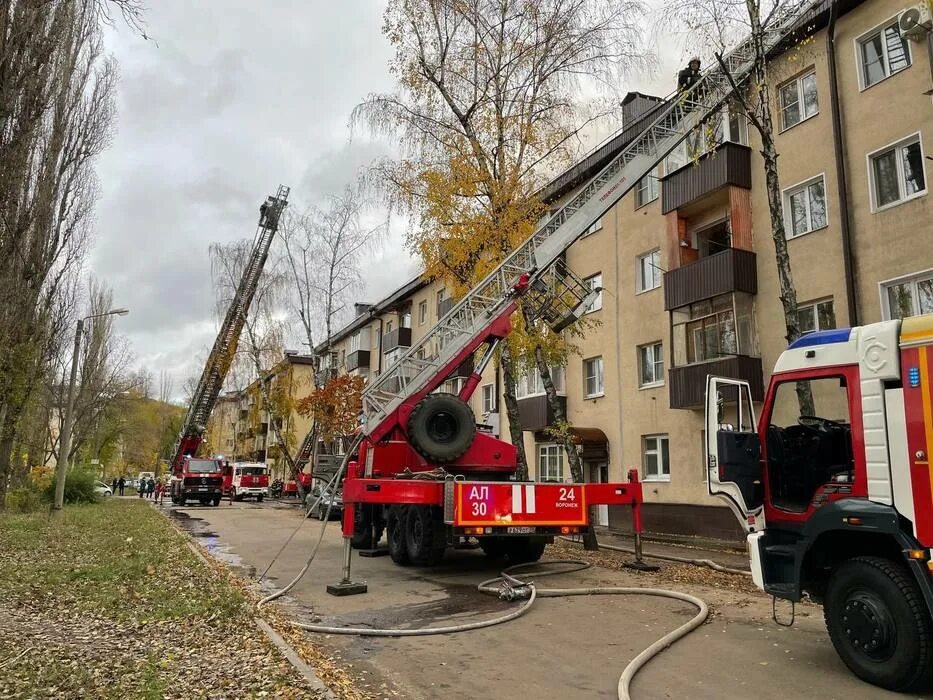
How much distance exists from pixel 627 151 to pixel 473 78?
15.2 feet

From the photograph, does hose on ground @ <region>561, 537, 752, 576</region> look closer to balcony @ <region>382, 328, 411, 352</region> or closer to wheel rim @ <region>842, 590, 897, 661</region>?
wheel rim @ <region>842, 590, 897, 661</region>

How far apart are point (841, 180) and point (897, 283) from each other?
2796mm

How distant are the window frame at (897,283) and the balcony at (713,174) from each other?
480cm

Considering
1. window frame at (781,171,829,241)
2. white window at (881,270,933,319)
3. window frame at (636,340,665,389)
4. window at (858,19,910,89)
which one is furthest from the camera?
window frame at (636,340,665,389)

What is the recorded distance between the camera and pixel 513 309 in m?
12.6

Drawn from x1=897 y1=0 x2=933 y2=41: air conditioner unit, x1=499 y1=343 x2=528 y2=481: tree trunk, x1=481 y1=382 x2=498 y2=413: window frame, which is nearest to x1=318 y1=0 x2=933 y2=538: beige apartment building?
x1=897 y1=0 x2=933 y2=41: air conditioner unit

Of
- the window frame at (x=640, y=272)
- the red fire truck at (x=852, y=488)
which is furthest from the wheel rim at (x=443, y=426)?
the window frame at (x=640, y=272)

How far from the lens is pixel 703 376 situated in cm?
1730

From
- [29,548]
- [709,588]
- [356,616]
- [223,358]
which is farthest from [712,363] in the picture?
[223,358]

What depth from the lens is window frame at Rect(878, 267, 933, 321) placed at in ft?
44.1

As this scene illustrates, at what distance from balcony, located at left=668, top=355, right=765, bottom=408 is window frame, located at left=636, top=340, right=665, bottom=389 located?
1.72 meters

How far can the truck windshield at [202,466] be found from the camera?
35.4 m

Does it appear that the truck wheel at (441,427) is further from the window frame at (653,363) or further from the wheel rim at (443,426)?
the window frame at (653,363)

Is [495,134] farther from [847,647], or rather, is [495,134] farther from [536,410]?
[847,647]
